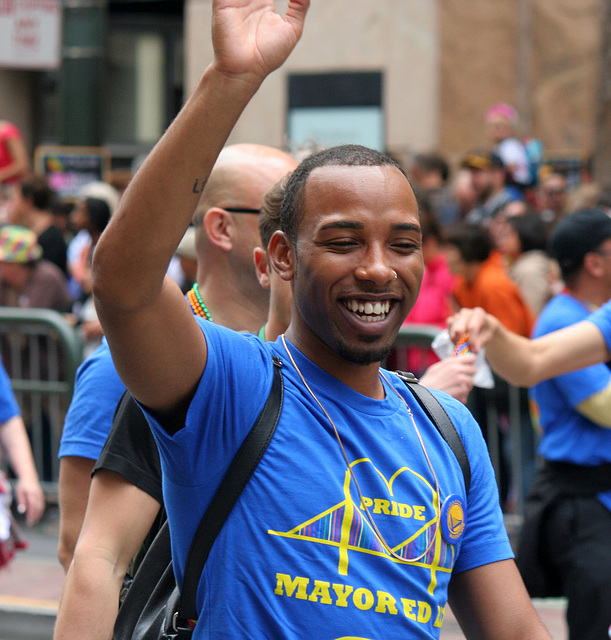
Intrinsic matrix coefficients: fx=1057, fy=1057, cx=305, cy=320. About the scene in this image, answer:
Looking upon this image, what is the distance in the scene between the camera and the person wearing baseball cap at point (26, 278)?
7602 millimetres

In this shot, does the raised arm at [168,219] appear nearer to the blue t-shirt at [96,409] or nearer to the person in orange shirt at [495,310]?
the blue t-shirt at [96,409]

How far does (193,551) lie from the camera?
181 centimetres

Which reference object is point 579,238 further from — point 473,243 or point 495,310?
point 473,243

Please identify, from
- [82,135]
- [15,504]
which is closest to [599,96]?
[15,504]

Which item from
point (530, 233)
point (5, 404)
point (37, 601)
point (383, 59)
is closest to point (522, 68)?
point (383, 59)

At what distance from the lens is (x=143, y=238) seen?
1612 mm

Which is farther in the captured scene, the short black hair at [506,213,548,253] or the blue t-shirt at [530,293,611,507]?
the short black hair at [506,213,548,253]

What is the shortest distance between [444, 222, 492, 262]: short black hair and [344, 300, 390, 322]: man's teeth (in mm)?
5017

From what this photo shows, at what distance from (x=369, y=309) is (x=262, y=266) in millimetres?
891

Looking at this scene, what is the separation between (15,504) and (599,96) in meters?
5.83

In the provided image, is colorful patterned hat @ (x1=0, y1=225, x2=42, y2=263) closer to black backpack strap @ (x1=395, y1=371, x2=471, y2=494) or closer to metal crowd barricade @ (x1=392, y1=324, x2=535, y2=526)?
metal crowd barricade @ (x1=392, y1=324, x2=535, y2=526)

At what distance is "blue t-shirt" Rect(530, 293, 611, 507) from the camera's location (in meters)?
3.97

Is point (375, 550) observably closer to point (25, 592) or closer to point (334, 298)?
point (334, 298)

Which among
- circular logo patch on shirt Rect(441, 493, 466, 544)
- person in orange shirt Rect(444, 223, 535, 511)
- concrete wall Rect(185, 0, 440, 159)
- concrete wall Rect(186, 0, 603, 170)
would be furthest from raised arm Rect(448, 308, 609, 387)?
concrete wall Rect(185, 0, 440, 159)
